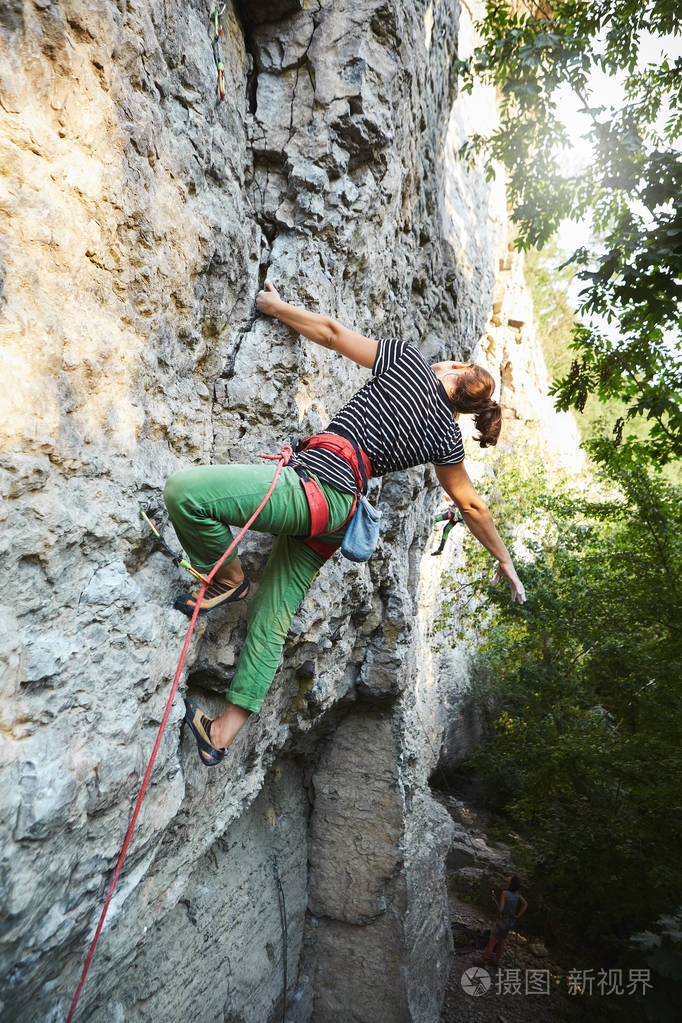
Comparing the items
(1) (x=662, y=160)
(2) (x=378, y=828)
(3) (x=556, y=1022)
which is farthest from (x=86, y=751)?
(3) (x=556, y=1022)

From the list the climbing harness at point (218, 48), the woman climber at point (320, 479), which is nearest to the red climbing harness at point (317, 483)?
the woman climber at point (320, 479)

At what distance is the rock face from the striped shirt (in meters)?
0.46

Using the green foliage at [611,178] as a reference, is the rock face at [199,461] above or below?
below

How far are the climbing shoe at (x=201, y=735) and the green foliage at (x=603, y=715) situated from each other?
4.11 meters

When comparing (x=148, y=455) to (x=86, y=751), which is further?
(x=148, y=455)

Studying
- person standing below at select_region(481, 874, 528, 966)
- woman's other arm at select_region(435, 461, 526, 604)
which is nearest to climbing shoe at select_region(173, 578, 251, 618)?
woman's other arm at select_region(435, 461, 526, 604)

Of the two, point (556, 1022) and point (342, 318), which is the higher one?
point (342, 318)

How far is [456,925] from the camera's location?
759 centimetres

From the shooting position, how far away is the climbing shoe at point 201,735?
8.09ft

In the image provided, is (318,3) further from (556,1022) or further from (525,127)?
(556,1022)

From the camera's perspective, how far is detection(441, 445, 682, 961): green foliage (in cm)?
541

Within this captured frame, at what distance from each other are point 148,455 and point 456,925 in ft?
25.2

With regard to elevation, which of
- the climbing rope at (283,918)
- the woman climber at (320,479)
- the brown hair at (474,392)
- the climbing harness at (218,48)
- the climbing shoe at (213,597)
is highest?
the climbing harness at (218,48)

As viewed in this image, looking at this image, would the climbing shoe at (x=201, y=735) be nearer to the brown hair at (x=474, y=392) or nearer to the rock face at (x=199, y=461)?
the rock face at (x=199, y=461)
